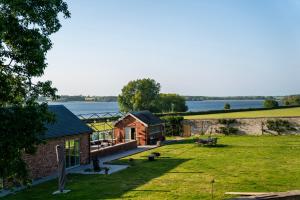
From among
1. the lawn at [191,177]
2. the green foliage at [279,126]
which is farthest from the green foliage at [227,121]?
the lawn at [191,177]

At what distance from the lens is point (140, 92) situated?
367 ft

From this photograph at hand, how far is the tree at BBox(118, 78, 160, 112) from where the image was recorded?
11294 cm

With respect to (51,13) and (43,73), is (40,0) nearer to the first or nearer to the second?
(51,13)

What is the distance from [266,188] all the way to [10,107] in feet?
47.6

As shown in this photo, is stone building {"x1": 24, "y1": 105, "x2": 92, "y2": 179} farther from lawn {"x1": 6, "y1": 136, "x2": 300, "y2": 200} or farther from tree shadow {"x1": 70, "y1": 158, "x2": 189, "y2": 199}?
tree shadow {"x1": 70, "y1": 158, "x2": 189, "y2": 199}

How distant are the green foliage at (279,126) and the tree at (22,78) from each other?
138 feet

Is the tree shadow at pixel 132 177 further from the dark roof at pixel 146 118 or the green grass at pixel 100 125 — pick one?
the green grass at pixel 100 125

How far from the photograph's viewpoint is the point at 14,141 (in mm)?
12352

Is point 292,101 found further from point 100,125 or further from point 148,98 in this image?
point 100,125

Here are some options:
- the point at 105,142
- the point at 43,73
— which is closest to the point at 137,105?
the point at 105,142

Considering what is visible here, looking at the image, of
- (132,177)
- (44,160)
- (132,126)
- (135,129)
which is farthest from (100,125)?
(132,177)

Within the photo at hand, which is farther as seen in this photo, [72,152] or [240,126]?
[240,126]

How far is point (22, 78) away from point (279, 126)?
43.6m

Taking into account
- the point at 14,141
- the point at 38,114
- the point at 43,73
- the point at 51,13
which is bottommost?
the point at 14,141
